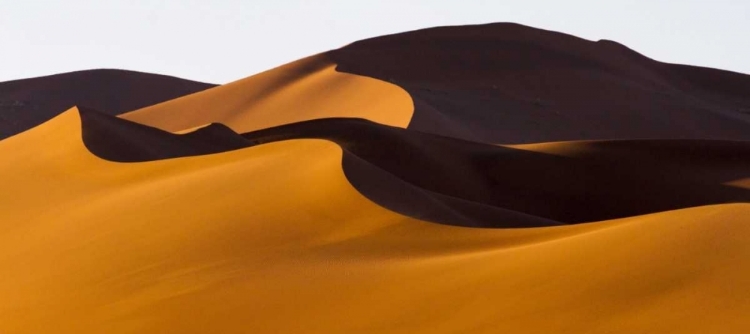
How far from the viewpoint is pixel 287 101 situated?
29.9 meters

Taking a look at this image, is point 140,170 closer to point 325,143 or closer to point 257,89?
point 325,143

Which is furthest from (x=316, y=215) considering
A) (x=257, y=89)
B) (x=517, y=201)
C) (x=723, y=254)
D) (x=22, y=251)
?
(x=257, y=89)

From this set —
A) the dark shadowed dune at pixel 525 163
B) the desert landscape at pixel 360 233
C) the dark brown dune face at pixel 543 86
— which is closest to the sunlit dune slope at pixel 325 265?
the desert landscape at pixel 360 233

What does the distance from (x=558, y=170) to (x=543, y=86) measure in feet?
60.4

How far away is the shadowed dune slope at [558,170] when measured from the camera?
13.2 meters

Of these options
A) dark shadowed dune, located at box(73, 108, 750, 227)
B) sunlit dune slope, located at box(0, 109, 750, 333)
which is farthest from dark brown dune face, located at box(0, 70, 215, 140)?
sunlit dune slope, located at box(0, 109, 750, 333)

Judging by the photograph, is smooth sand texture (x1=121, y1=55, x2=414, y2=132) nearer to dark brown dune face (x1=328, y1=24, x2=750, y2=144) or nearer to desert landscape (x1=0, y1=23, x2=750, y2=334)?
dark brown dune face (x1=328, y1=24, x2=750, y2=144)

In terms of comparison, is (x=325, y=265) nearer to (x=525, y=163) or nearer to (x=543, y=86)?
(x=525, y=163)

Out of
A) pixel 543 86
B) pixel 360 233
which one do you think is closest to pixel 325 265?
pixel 360 233

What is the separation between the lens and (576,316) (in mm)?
5199

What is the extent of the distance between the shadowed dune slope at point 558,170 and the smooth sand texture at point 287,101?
954 centimetres

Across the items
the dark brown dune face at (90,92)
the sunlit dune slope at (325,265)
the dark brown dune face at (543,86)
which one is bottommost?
the sunlit dune slope at (325,265)

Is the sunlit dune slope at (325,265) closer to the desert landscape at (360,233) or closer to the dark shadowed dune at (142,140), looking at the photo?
the desert landscape at (360,233)

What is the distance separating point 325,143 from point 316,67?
21.8 meters
